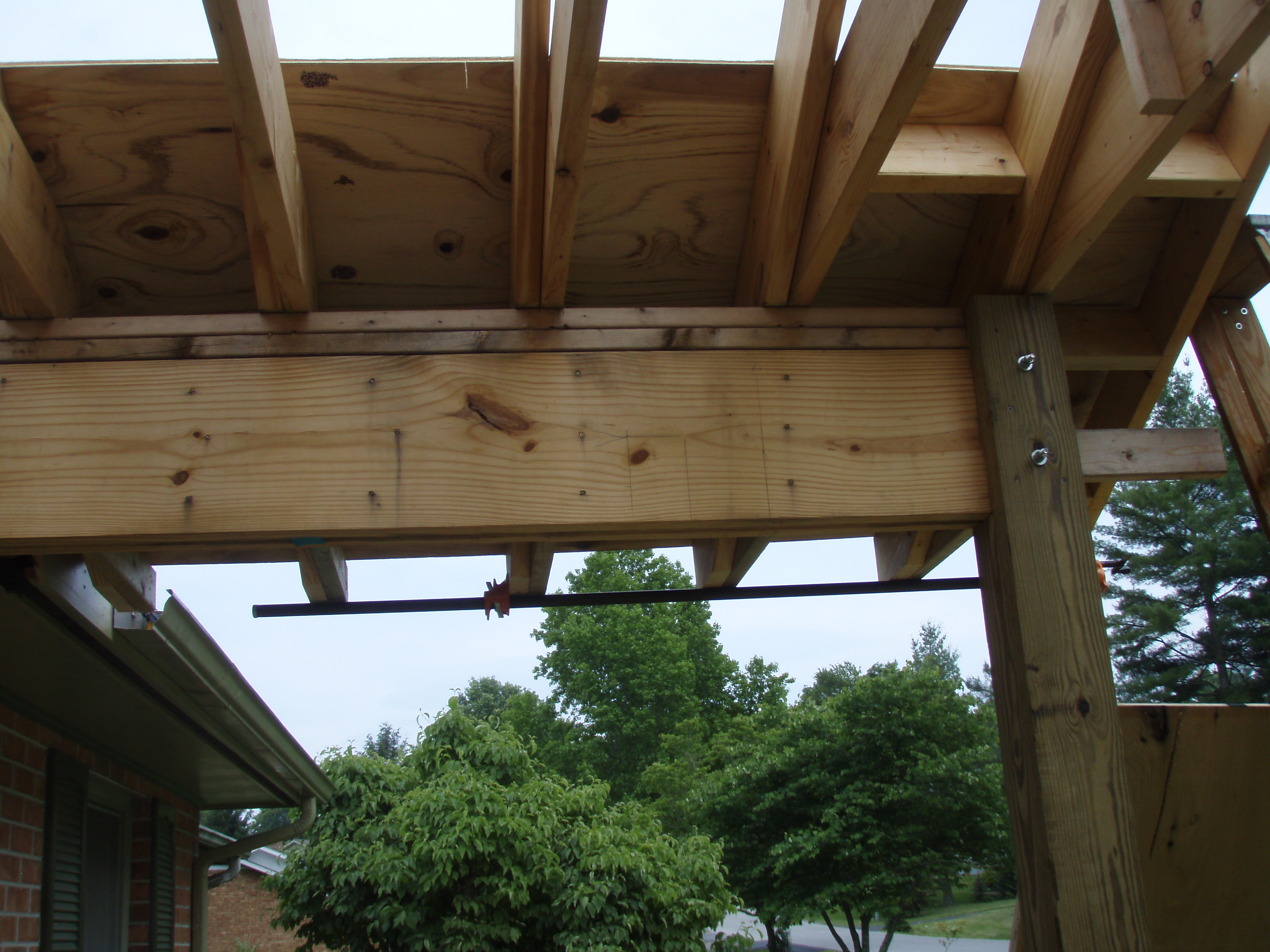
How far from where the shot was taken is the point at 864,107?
4.72 ft

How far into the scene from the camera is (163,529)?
1.52m

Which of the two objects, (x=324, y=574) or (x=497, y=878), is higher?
(x=324, y=574)

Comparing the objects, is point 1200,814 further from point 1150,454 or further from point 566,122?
point 566,122

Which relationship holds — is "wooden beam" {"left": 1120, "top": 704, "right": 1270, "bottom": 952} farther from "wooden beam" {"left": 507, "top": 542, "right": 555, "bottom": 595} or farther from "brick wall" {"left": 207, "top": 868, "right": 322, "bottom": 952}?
"brick wall" {"left": 207, "top": 868, "right": 322, "bottom": 952}

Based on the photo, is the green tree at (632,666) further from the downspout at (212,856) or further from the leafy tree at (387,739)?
the leafy tree at (387,739)

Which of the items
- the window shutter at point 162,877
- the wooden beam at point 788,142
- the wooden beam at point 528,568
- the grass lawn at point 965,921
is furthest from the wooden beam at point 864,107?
the grass lawn at point 965,921

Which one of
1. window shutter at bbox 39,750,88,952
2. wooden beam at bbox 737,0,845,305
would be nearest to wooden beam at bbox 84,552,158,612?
window shutter at bbox 39,750,88,952

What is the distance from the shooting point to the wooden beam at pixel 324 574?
2010 millimetres

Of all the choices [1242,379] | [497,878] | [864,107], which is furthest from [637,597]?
[497,878]

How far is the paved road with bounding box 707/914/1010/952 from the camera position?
62.7 ft

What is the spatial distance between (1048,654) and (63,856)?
124 inches

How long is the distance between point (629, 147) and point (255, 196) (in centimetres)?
67

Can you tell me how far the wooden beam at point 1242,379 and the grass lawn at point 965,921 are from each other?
65.3 ft

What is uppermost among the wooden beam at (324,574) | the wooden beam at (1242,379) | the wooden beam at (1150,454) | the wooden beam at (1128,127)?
the wooden beam at (1128,127)
